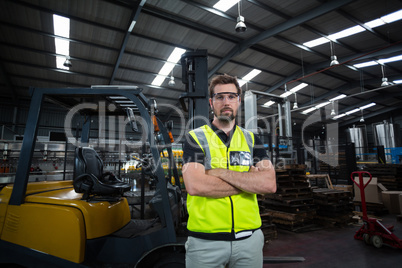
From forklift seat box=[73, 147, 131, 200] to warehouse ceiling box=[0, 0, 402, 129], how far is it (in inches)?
302

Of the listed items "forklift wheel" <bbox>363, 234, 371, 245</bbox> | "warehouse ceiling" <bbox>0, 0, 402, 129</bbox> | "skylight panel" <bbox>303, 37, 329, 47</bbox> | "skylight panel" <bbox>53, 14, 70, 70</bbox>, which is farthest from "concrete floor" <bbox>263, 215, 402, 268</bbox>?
"skylight panel" <bbox>53, 14, 70, 70</bbox>

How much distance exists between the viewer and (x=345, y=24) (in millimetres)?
10727

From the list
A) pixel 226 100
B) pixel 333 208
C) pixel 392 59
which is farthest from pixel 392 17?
pixel 226 100

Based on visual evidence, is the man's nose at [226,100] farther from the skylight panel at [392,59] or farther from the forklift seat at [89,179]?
the skylight panel at [392,59]

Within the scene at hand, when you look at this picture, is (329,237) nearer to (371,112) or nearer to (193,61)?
(193,61)

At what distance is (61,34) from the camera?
34.2 ft

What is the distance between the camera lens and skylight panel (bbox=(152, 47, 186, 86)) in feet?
41.3

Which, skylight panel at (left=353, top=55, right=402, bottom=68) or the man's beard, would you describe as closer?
the man's beard

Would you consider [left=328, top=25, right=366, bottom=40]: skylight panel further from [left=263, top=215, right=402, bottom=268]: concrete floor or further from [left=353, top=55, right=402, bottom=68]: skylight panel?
[left=263, top=215, right=402, bottom=268]: concrete floor

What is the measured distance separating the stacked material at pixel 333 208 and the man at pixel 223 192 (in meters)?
5.94

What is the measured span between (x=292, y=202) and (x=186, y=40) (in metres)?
9.14

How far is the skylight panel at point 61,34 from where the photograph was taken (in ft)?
31.3

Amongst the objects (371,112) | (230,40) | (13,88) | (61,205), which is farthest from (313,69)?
(13,88)

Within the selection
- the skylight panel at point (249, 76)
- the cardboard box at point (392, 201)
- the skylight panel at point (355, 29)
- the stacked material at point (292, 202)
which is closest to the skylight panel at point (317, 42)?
the skylight panel at point (355, 29)
